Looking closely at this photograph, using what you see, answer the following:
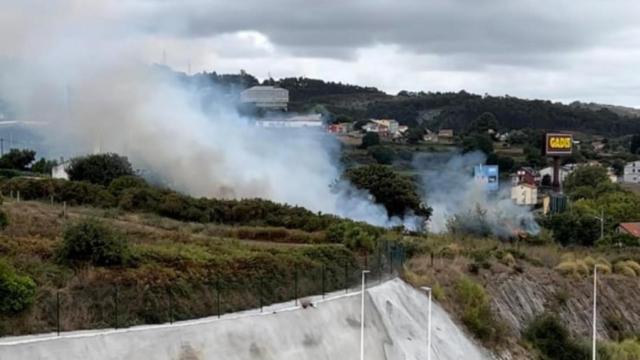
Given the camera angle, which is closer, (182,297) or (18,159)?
(182,297)

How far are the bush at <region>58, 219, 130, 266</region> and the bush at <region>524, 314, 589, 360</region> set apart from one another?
21.3 meters

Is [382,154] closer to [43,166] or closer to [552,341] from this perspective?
[43,166]

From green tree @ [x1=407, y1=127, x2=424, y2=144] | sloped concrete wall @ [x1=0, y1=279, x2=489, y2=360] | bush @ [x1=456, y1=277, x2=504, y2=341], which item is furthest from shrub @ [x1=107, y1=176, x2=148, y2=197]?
green tree @ [x1=407, y1=127, x2=424, y2=144]

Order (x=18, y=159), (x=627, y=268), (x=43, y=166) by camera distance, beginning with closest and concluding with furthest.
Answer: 1. (x=627, y=268)
2. (x=43, y=166)
3. (x=18, y=159)

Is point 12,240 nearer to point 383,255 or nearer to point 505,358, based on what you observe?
point 383,255

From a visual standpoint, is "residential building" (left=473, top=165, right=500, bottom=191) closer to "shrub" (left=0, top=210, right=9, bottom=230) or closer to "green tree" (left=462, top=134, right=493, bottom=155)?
"green tree" (left=462, top=134, right=493, bottom=155)

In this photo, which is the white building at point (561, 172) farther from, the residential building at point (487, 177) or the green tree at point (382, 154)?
the residential building at point (487, 177)

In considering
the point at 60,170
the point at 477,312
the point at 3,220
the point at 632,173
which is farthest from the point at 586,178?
the point at 3,220

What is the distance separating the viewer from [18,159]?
96250mm

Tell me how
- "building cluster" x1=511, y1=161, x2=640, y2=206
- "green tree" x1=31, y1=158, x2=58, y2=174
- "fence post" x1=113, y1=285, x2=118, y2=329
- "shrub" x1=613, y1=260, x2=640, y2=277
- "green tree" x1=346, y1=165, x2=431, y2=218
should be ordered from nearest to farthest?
"fence post" x1=113, y1=285, x2=118, y2=329
"shrub" x1=613, y1=260, x2=640, y2=277
"green tree" x1=346, y1=165, x2=431, y2=218
"green tree" x1=31, y1=158, x2=58, y2=174
"building cluster" x1=511, y1=161, x2=640, y2=206

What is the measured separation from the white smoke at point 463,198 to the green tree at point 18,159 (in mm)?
39209

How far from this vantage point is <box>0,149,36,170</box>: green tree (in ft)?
312

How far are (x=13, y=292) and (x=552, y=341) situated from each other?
26.8 meters

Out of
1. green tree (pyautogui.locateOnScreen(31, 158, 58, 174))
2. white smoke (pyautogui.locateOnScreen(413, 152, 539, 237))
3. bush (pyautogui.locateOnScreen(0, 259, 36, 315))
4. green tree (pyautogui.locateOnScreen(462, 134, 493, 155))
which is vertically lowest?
white smoke (pyautogui.locateOnScreen(413, 152, 539, 237))
